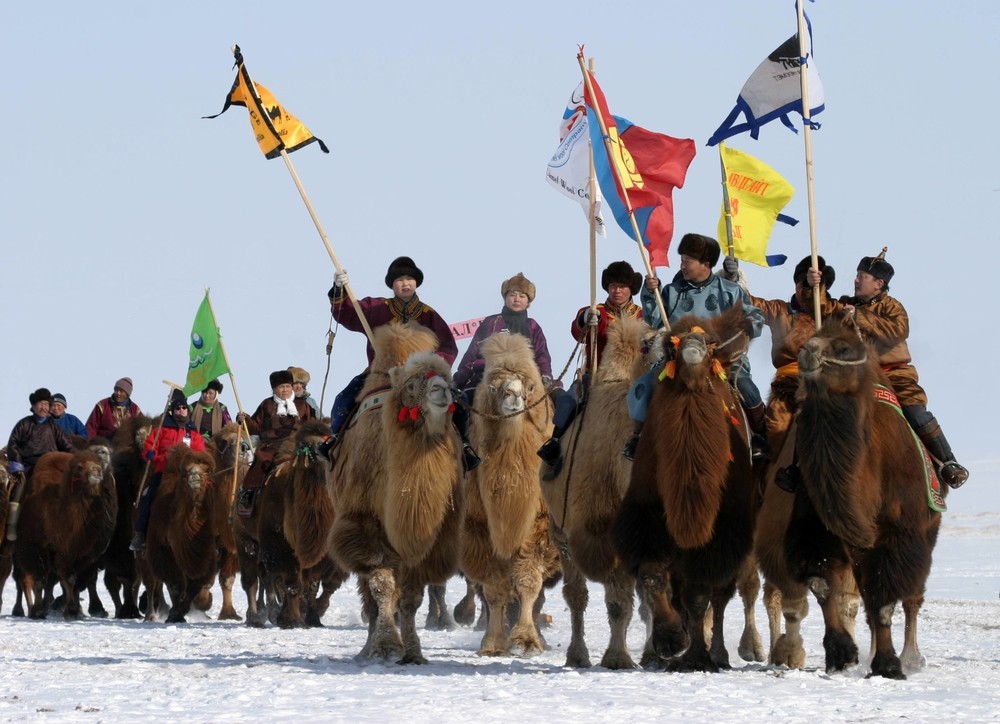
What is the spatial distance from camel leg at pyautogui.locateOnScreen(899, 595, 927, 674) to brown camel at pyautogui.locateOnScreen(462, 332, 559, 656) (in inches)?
104

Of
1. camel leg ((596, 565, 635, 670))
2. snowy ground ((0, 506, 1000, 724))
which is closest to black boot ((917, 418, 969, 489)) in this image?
snowy ground ((0, 506, 1000, 724))

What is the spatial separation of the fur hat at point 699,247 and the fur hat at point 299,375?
7.59 metres

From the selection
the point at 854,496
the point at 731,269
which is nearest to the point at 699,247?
the point at 731,269

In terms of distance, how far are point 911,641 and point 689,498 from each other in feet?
6.75

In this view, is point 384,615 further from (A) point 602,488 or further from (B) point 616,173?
(B) point 616,173

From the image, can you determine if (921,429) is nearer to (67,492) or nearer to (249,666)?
(249,666)

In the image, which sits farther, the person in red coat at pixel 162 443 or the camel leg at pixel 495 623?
the person in red coat at pixel 162 443

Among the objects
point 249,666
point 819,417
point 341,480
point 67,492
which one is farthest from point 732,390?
point 67,492

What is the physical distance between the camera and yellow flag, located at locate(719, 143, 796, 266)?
1569 centimetres

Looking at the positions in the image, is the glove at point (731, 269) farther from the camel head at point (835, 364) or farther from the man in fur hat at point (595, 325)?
the camel head at point (835, 364)

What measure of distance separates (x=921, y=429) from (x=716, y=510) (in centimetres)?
159

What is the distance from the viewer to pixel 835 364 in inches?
392

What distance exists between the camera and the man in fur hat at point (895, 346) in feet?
35.5

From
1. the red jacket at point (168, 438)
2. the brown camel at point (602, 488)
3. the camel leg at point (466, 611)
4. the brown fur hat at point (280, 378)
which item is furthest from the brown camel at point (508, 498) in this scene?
the red jacket at point (168, 438)
